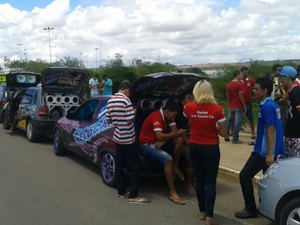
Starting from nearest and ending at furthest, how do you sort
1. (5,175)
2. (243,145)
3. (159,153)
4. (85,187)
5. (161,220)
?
(161,220) → (159,153) → (85,187) → (5,175) → (243,145)

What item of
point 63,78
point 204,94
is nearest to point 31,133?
point 63,78

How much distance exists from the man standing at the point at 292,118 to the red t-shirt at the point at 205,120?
122 cm

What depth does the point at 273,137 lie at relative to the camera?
5.39 metres

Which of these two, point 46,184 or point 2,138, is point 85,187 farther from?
point 2,138

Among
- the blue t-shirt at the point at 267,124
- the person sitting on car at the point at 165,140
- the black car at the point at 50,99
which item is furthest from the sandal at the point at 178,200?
the black car at the point at 50,99

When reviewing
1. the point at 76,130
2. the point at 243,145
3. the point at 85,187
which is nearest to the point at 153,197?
the point at 85,187

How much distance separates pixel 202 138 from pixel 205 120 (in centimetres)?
23

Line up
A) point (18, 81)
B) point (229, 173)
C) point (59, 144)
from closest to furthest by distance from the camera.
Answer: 1. point (229, 173)
2. point (59, 144)
3. point (18, 81)

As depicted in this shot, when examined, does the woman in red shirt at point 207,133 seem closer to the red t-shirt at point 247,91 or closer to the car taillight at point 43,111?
the red t-shirt at point 247,91

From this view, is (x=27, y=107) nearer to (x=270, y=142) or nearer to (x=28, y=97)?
(x=28, y=97)

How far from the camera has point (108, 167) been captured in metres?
7.40

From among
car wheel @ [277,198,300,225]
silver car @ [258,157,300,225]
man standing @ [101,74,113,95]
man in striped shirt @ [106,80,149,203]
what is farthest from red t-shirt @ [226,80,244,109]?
man standing @ [101,74,113,95]

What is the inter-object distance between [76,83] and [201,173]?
24.8 feet

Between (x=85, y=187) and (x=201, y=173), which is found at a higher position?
(x=201, y=173)
